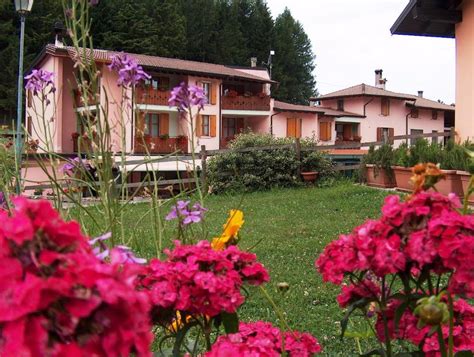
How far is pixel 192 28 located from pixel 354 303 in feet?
139

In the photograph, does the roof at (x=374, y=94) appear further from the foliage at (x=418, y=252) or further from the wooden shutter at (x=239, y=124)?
the foliage at (x=418, y=252)

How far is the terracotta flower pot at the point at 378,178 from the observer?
9.93 m

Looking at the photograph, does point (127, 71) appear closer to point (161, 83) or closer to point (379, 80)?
point (161, 83)

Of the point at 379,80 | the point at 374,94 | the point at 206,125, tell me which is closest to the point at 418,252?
the point at 206,125

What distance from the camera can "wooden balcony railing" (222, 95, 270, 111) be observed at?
2559 centimetres

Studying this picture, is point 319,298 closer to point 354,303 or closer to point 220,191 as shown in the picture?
point 354,303

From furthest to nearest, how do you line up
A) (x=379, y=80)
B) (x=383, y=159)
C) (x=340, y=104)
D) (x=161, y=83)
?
(x=379, y=80), (x=340, y=104), (x=161, y=83), (x=383, y=159)

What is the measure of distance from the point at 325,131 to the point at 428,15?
2249 centimetres

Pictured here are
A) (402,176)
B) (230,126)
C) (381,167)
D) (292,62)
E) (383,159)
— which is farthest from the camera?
(292,62)

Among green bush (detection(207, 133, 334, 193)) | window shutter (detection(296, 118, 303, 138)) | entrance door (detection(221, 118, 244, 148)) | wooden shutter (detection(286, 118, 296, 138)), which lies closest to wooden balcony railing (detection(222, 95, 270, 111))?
entrance door (detection(221, 118, 244, 148))

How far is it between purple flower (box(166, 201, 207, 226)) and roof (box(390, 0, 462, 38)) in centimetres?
741

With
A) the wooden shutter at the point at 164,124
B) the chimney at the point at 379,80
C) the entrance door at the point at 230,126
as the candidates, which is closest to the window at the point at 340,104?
the chimney at the point at 379,80

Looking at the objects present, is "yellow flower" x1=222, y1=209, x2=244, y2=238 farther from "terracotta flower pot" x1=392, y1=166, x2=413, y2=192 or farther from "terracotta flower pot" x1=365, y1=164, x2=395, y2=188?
"terracotta flower pot" x1=365, y1=164, x2=395, y2=188

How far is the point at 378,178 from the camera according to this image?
10.2 meters
